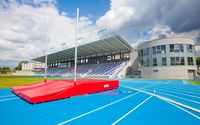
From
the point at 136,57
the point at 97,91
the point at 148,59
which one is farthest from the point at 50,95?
the point at 136,57

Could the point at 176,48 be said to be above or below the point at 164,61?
above

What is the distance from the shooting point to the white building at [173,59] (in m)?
33.8

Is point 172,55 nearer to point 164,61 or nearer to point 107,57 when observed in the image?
point 164,61

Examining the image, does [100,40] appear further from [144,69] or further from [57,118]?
[57,118]

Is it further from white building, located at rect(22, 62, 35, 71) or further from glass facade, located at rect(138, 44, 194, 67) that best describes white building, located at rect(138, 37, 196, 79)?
white building, located at rect(22, 62, 35, 71)

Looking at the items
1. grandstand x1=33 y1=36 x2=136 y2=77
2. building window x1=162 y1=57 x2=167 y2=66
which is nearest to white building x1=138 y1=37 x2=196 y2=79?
building window x1=162 y1=57 x2=167 y2=66

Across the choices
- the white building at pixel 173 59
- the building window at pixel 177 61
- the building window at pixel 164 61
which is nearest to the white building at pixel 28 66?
the white building at pixel 173 59

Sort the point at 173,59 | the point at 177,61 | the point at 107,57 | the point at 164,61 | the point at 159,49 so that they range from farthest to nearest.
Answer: the point at 107,57
the point at 159,49
the point at 164,61
the point at 173,59
the point at 177,61

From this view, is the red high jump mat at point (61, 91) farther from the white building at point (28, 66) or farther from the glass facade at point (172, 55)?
the white building at point (28, 66)

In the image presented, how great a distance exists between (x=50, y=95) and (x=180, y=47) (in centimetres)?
3425

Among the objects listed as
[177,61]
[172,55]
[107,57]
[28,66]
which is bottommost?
[177,61]

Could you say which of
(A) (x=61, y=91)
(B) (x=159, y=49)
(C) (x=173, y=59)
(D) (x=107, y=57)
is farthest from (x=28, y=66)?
(A) (x=61, y=91)

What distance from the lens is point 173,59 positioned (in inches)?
1356

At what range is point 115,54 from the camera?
52.2m
